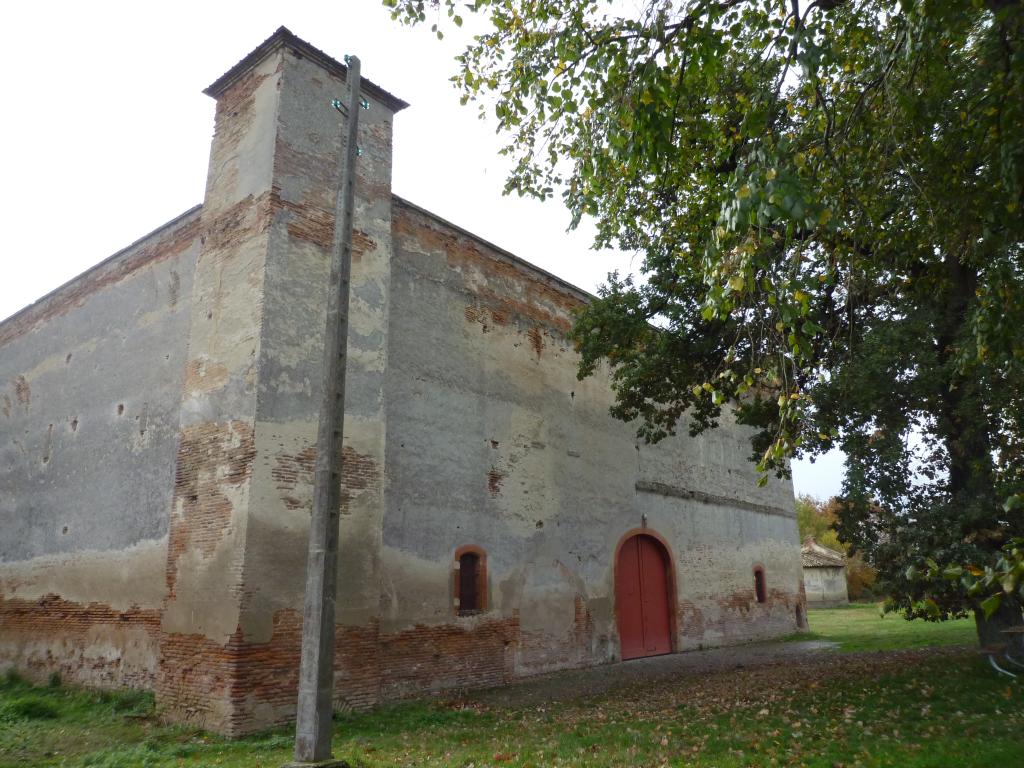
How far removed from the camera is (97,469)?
42.5 ft

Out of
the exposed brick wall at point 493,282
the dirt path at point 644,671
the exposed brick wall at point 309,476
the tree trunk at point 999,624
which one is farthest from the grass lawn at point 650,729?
the exposed brick wall at point 493,282

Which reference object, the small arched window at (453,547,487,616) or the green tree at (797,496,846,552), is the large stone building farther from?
the green tree at (797,496,846,552)

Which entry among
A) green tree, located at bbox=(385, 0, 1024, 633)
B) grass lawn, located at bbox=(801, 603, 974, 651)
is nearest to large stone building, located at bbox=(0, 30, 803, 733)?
green tree, located at bbox=(385, 0, 1024, 633)

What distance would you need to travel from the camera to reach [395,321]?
40.2 ft

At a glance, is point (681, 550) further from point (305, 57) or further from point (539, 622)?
point (305, 57)

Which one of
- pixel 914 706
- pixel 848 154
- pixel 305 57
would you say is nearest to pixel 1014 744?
pixel 914 706

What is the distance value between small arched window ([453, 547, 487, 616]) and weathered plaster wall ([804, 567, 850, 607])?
31872 millimetres

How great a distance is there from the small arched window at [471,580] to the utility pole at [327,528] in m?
5.73

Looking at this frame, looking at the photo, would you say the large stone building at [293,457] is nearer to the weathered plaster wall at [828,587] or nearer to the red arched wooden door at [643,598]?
the red arched wooden door at [643,598]

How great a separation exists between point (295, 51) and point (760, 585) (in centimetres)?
1769

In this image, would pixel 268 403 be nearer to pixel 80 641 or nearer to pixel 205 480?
pixel 205 480

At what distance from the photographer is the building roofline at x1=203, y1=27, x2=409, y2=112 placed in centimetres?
1118

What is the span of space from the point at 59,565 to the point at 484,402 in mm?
7999

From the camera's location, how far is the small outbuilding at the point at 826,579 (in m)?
39.2
